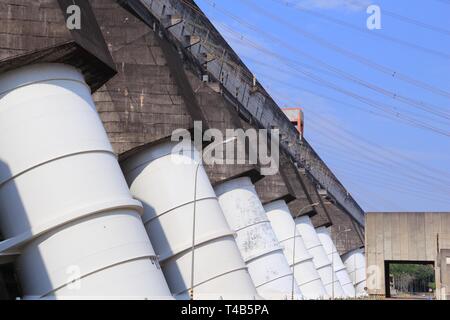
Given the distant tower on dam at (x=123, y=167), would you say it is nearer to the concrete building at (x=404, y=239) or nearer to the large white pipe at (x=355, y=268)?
the concrete building at (x=404, y=239)

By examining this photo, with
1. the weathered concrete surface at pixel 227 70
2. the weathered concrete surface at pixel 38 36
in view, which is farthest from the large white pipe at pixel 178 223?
the weathered concrete surface at pixel 227 70

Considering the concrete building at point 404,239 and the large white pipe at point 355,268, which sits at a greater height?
the concrete building at point 404,239

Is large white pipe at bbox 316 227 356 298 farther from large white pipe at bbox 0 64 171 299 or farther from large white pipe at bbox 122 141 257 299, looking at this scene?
large white pipe at bbox 0 64 171 299

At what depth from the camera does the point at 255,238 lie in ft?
185

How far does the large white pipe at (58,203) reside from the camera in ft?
93.3

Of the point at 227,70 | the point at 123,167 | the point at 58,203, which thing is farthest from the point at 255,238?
the point at 58,203

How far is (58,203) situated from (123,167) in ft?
40.3

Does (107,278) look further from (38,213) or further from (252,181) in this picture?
(252,181)

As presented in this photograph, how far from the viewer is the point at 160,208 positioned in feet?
Answer: 132

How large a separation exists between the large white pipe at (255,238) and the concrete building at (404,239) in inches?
398

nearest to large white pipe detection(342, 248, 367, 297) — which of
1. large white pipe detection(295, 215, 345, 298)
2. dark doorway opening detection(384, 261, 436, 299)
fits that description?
large white pipe detection(295, 215, 345, 298)

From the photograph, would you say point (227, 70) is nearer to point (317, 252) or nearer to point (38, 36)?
point (317, 252)

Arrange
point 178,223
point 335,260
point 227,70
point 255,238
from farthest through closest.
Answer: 1. point 335,260
2. point 227,70
3. point 255,238
4. point 178,223
